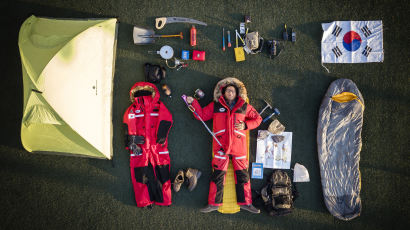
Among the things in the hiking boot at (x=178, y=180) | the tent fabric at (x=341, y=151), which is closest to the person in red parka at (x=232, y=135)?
the hiking boot at (x=178, y=180)

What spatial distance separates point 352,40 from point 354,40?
41 millimetres

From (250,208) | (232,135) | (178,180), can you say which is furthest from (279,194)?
(178,180)

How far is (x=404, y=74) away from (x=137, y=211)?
5.80 metres

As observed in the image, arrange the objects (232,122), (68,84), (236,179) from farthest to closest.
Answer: (236,179)
(232,122)
(68,84)

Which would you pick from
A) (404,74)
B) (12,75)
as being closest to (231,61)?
(404,74)

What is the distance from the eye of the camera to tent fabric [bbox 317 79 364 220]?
404 cm

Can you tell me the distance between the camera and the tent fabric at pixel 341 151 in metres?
4.04

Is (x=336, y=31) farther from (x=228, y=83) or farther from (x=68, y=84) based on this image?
(x=68, y=84)

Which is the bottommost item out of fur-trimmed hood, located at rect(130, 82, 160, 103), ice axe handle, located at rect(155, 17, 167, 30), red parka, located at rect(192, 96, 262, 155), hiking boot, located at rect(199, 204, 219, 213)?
hiking boot, located at rect(199, 204, 219, 213)

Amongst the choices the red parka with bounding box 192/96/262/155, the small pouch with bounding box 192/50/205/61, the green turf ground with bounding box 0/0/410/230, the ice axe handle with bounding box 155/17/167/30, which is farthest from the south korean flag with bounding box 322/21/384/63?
the ice axe handle with bounding box 155/17/167/30

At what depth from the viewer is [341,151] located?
407 cm

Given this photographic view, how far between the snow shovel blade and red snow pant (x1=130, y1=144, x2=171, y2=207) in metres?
2.00

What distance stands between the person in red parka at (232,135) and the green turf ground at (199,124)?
0.32m

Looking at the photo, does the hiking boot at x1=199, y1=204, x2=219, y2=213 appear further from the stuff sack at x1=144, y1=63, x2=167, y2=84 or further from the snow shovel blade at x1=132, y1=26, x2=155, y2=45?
the snow shovel blade at x1=132, y1=26, x2=155, y2=45
